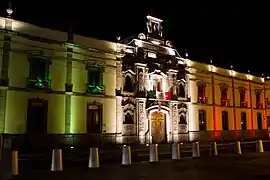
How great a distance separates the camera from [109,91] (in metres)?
24.6

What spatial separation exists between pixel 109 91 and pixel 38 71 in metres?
6.15

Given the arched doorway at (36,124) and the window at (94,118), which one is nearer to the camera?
the arched doorway at (36,124)

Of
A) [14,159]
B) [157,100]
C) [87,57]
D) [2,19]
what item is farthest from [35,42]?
[14,159]

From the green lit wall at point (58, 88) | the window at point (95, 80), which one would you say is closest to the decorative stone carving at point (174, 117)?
the green lit wall at point (58, 88)

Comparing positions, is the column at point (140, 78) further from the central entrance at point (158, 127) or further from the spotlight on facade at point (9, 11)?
the spotlight on facade at point (9, 11)

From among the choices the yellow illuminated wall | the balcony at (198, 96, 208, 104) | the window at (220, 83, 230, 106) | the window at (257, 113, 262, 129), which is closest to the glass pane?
the yellow illuminated wall

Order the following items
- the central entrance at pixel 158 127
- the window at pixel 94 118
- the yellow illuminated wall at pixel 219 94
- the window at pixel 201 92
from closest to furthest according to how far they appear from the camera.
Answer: the window at pixel 94 118 < the central entrance at pixel 158 127 < the yellow illuminated wall at pixel 219 94 < the window at pixel 201 92

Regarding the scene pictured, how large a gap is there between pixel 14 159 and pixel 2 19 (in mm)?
14264

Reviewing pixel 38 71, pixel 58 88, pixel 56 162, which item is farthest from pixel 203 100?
pixel 56 162

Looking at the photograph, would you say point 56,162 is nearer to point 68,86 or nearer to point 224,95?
point 68,86

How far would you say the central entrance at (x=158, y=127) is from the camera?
26.9m

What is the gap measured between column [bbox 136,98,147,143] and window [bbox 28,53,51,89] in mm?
8342

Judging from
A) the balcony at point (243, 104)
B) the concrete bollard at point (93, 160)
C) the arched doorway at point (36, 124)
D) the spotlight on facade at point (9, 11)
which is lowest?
the concrete bollard at point (93, 160)

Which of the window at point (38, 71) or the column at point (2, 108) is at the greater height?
the window at point (38, 71)
